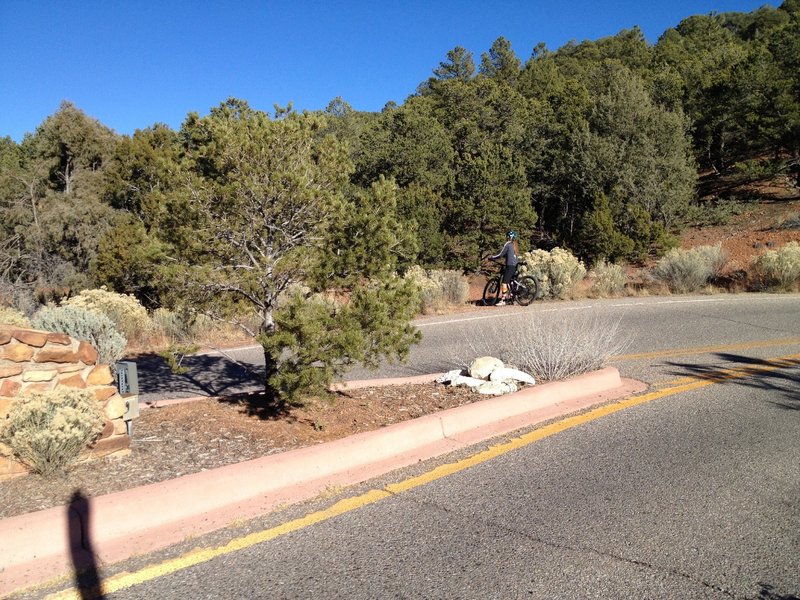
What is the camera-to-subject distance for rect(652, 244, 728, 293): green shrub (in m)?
19.1

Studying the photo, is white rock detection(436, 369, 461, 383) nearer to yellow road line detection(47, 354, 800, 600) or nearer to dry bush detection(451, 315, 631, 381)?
dry bush detection(451, 315, 631, 381)

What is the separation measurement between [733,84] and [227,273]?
39.4m

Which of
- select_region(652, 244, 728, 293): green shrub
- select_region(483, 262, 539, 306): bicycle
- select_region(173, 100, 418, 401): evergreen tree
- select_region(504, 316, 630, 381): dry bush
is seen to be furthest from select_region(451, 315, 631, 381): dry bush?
select_region(652, 244, 728, 293): green shrub

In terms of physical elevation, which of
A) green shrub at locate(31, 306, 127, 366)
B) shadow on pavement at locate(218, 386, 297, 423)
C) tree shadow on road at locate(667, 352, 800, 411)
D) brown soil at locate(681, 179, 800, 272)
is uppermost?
brown soil at locate(681, 179, 800, 272)


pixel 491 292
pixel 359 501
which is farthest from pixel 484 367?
pixel 491 292

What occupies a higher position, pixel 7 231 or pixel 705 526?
pixel 7 231

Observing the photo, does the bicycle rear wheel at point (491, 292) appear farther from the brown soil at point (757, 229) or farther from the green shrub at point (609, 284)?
the brown soil at point (757, 229)

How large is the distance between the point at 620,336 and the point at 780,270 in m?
10.7

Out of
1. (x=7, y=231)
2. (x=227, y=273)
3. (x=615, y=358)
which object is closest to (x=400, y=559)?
(x=227, y=273)

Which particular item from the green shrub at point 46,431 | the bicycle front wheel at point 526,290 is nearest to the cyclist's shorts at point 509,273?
the bicycle front wheel at point 526,290

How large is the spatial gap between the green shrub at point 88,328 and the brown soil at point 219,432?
2.47 metres

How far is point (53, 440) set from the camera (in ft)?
13.9

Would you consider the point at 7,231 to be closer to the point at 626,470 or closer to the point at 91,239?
the point at 91,239

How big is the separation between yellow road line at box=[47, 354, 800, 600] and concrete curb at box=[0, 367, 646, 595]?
0.71 ft
